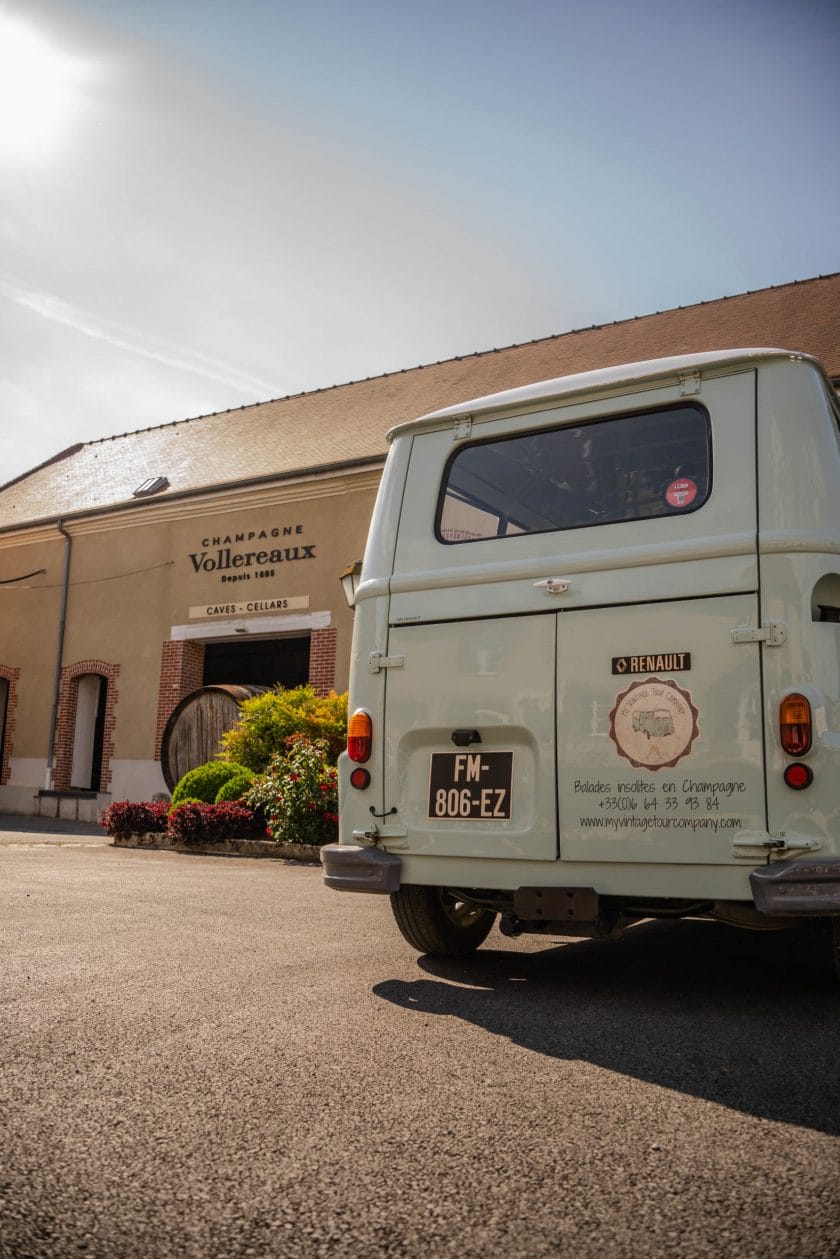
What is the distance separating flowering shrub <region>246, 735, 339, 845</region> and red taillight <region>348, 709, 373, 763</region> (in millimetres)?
6606

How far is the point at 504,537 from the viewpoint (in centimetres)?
483

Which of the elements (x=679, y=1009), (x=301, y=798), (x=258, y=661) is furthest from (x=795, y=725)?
(x=258, y=661)

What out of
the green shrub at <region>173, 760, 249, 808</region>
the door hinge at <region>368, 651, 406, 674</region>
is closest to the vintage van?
the door hinge at <region>368, 651, 406, 674</region>

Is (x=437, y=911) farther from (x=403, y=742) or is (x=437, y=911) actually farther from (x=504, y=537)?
(x=504, y=537)

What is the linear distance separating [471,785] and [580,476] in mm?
1485

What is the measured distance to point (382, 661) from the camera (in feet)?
16.0

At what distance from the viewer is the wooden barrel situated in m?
14.8

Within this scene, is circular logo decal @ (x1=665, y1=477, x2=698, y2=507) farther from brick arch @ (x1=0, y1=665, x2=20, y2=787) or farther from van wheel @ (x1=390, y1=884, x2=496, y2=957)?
brick arch @ (x1=0, y1=665, x2=20, y2=787)

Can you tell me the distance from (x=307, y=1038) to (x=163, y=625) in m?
16.6

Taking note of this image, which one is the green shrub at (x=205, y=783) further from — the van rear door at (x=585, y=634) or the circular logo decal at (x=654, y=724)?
the circular logo decal at (x=654, y=724)

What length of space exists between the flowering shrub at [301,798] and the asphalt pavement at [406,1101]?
5.93 metres

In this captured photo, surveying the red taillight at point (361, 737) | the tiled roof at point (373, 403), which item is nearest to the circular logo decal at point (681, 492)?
the red taillight at point (361, 737)

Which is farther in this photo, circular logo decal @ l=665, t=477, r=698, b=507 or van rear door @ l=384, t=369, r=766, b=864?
circular logo decal @ l=665, t=477, r=698, b=507

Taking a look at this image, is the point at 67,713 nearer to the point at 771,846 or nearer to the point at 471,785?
the point at 471,785
